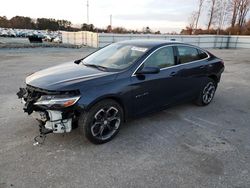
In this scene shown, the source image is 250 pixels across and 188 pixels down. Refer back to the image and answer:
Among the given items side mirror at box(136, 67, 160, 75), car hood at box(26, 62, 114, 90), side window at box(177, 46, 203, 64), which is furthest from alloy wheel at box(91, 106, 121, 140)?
side window at box(177, 46, 203, 64)

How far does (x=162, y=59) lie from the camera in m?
4.32

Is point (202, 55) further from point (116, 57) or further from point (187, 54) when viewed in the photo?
point (116, 57)

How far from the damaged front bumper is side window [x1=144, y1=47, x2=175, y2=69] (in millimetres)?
1516

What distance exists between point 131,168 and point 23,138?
1.87 metres

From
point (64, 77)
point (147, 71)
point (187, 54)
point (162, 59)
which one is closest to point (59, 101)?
point (64, 77)

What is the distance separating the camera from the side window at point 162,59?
13.4 ft

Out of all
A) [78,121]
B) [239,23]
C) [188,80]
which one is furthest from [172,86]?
[239,23]

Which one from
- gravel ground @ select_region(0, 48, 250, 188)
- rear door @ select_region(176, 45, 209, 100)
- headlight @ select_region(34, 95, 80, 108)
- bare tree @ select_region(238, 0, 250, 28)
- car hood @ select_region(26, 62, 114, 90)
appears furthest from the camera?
bare tree @ select_region(238, 0, 250, 28)

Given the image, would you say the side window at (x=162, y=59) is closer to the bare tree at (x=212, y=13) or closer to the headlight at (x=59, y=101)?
the headlight at (x=59, y=101)

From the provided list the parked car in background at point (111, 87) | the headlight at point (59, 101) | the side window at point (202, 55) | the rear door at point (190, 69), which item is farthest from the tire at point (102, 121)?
the side window at point (202, 55)

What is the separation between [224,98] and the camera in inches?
248

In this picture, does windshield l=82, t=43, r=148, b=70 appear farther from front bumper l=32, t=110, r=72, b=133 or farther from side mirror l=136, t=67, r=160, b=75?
front bumper l=32, t=110, r=72, b=133

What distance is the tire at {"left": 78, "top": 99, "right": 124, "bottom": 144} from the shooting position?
11.0 ft

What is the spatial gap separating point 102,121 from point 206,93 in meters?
3.05
